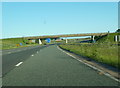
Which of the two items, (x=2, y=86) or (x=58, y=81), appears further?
(x=58, y=81)

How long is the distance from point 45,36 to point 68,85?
11911cm

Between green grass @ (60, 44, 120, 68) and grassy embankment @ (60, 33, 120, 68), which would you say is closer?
green grass @ (60, 44, 120, 68)

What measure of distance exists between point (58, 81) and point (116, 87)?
206 centimetres

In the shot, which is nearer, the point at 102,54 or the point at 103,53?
the point at 102,54

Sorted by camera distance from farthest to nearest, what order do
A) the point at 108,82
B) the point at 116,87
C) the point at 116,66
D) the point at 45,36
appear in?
the point at 45,36, the point at 116,66, the point at 108,82, the point at 116,87

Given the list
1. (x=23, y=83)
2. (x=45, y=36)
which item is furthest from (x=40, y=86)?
(x=45, y=36)

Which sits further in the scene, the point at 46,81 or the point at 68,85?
the point at 46,81

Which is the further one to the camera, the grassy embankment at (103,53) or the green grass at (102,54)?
the grassy embankment at (103,53)

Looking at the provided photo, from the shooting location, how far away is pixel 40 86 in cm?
710

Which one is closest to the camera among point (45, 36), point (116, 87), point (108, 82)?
point (116, 87)

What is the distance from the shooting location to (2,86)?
7.27 meters

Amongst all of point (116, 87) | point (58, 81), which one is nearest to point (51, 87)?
point (58, 81)

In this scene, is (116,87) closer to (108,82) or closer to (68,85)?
(108,82)

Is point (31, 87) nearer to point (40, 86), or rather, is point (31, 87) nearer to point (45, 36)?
point (40, 86)
